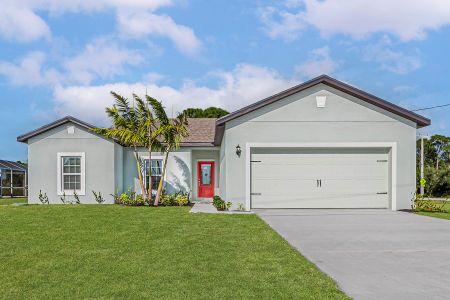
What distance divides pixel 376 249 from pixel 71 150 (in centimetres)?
1553

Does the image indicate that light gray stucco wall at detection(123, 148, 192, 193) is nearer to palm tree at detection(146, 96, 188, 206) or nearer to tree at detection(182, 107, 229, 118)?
palm tree at detection(146, 96, 188, 206)

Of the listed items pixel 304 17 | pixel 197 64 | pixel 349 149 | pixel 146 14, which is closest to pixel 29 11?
pixel 146 14

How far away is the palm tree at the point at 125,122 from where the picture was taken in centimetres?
1759

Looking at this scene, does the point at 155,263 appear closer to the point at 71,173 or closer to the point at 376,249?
the point at 376,249

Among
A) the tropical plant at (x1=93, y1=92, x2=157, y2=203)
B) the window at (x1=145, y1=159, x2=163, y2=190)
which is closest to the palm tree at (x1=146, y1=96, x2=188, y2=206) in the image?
the tropical plant at (x1=93, y1=92, x2=157, y2=203)

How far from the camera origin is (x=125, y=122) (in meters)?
18.0

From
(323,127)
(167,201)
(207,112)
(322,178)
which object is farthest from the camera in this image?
(207,112)

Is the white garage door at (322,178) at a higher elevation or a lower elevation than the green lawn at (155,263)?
higher

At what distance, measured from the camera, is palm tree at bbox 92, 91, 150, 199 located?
17.6 m

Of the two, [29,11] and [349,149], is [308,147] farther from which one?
[29,11]

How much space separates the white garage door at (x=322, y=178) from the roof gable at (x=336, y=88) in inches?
64.6

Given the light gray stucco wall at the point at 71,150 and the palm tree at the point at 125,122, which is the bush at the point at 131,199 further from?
the light gray stucco wall at the point at 71,150

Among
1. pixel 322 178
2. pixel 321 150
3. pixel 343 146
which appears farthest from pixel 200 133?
pixel 343 146

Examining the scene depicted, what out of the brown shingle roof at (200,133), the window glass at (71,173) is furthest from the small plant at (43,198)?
the brown shingle roof at (200,133)
